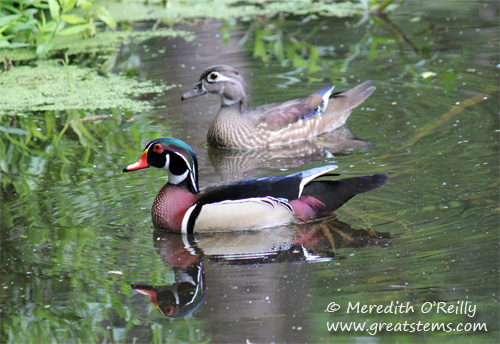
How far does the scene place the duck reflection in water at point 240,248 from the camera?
17.7ft

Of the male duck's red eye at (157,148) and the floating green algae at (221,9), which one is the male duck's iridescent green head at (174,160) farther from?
the floating green algae at (221,9)

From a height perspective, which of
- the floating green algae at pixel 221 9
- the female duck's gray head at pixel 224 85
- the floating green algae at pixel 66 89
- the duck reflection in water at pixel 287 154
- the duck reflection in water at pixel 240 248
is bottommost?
the floating green algae at pixel 221 9

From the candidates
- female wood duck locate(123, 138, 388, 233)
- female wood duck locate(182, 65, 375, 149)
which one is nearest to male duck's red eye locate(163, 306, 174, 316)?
female wood duck locate(123, 138, 388, 233)

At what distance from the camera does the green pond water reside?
493 cm

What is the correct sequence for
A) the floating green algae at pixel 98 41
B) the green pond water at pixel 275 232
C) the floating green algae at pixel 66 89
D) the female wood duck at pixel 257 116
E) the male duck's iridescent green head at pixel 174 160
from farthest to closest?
the floating green algae at pixel 98 41, the floating green algae at pixel 66 89, the female wood duck at pixel 257 116, the male duck's iridescent green head at pixel 174 160, the green pond water at pixel 275 232

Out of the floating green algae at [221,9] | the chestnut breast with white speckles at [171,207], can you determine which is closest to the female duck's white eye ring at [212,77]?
→ the chestnut breast with white speckles at [171,207]

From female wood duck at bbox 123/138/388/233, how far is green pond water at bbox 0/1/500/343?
126 mm

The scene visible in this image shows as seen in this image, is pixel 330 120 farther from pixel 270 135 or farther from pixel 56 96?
pixel 56 96

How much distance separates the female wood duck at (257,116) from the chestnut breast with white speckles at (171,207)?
2.24 m

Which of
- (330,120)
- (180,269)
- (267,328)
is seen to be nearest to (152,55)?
(330,120)

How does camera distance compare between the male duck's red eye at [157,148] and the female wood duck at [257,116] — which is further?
the female wood duck at [257,116]

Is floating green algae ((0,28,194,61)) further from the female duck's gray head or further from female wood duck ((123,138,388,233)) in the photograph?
female wood duck ((123,138,388,233))

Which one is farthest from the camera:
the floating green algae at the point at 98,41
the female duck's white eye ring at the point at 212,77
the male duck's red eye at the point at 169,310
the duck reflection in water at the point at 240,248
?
the floating green algae at the point at 98,41

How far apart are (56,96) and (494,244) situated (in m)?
6.31
